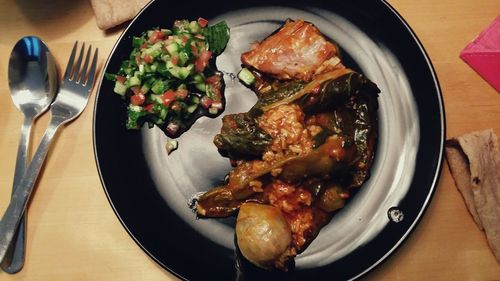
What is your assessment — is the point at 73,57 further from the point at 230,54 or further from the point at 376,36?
the point at 376,36

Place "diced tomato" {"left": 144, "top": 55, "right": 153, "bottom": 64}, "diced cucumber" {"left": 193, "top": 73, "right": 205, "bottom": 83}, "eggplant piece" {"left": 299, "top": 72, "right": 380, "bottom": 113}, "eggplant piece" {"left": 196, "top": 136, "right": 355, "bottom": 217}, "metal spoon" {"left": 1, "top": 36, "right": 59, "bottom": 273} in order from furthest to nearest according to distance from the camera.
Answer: "metal spoon" {"left": 1, "top": 36, "right": 59, "bottom": 273} < "diced cucumber" {"left": 193, "top": 73, "right": 205, "bottom": 83} < "diced tomato" {"left": 144, "top": 55, "right": 153, "bottom": 64} < "eggplant piece" {"left": 299, "top": 72, "right": 380, "bottom": 113} < "eggplant piece" {"left": 196, "top": 136, "right": 355, "bottom": 217}

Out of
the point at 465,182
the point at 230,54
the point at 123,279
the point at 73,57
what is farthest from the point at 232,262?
the point at 73,57

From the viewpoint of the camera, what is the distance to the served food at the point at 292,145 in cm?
229

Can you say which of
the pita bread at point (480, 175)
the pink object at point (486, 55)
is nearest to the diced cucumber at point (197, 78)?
the pita bread at point (480, 175)

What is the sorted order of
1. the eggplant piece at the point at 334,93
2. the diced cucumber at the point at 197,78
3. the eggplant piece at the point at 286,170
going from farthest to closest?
the diced cucumber at the point at 197,78, the eggplant piece at the point at 334,93, the eggplant piece at the point at 286,170

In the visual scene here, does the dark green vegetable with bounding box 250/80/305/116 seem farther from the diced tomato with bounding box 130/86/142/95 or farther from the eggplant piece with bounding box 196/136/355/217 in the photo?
the diced tomato with bounding box 130/86/142/95

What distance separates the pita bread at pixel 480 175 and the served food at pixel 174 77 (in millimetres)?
1400

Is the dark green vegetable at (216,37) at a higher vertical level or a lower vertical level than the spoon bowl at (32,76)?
higher

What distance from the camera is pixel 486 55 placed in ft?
9.25

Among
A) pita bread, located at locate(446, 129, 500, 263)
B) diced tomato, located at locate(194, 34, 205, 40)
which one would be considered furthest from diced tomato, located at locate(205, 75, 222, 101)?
pita bread, located at locate(446, 129, 500, 263)

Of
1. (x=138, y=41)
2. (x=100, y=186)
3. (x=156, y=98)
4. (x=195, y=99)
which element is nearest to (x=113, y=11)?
(x=138, y=41)

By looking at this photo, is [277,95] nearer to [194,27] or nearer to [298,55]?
[298,55]

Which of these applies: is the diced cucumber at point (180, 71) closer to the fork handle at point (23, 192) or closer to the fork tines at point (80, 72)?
the fork tines at point (80, 72)

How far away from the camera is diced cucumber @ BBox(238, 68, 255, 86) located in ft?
8.89
